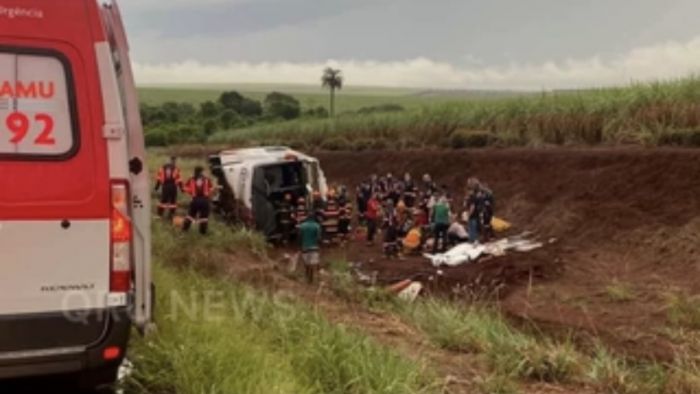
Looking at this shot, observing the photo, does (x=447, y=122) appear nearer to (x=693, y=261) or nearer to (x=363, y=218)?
(x=363, y=218)

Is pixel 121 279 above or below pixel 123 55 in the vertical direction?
below

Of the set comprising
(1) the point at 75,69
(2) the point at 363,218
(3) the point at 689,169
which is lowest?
(2) the point at 363,218

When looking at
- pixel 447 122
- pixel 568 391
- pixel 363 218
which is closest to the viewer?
pixel 568 391

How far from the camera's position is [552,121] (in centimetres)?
2912

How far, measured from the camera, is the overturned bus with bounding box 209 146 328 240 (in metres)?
20.7

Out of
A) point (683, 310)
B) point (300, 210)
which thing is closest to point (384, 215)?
point (300, 210)

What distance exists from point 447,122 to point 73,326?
32.3 meters

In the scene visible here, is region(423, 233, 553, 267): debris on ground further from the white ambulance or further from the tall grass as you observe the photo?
the white ambulance

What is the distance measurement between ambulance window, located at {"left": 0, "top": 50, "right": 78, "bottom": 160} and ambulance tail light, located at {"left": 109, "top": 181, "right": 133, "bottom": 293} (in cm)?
33

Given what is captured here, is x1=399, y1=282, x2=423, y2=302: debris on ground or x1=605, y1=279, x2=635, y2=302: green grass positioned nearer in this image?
x1=399, y1=282, x2=423, y2=302: debris on ground

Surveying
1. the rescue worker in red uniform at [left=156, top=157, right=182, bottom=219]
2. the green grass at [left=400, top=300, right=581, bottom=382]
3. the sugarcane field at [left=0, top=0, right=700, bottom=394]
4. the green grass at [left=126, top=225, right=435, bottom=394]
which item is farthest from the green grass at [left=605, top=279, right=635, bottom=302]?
the green grass at [left=126, top=225, right=435, bottom=394]

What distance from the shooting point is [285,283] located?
38.7 feet

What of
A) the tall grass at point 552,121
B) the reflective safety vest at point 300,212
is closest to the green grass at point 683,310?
the reflective safety vest at point 300,212

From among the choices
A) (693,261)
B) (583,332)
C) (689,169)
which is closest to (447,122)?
(689,169)
